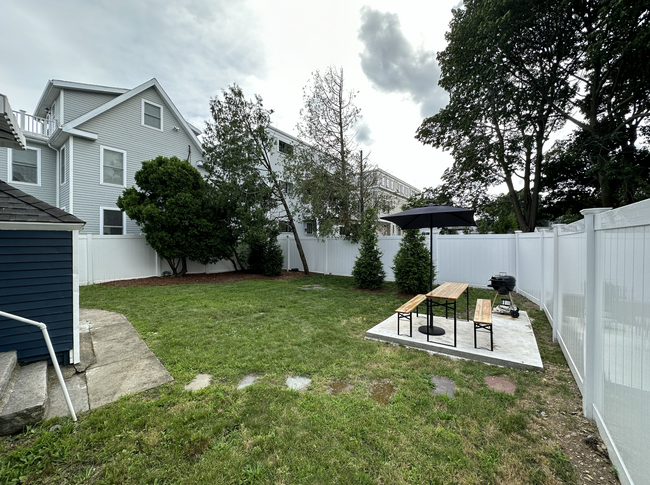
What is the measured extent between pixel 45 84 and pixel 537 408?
18186mm

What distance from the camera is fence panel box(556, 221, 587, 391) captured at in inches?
104

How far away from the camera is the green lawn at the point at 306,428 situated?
1.80m

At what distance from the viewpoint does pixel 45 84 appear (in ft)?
36.2

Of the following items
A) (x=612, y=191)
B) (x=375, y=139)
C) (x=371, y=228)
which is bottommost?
(x=371, y=228)

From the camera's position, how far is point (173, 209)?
32.6 feet

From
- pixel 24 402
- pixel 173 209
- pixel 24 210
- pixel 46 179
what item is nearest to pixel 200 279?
pixel 173 209

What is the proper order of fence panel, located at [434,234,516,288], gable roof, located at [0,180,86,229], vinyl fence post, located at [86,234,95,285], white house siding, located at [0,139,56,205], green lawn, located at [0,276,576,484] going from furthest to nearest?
white house siding, located at [0,139,56,205]
vinyl fence post, located at [86,234,95,285]
fence panel, located at [434,234,516,288]
gable roof, located at [0,180,86,229]
green lawn, located at [0,276,576,484]

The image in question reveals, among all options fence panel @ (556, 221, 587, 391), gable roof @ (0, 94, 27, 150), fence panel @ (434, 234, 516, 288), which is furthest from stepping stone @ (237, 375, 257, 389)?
fence panel @ (434, 234, 516, 288)

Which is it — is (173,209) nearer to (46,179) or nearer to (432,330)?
(46,179)

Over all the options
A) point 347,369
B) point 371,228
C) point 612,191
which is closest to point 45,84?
point 371,228

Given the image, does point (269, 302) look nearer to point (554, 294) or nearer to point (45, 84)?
point (554, 294)

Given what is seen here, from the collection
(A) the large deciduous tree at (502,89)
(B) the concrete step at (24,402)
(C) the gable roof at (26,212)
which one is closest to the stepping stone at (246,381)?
(B) the concrete step at (24,402)

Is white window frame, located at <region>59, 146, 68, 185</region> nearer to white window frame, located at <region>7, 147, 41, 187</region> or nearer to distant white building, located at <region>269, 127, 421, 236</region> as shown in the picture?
white window frame, located at <region>7, 147, 41, 187</region>

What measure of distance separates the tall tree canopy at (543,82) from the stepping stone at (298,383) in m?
12.4
